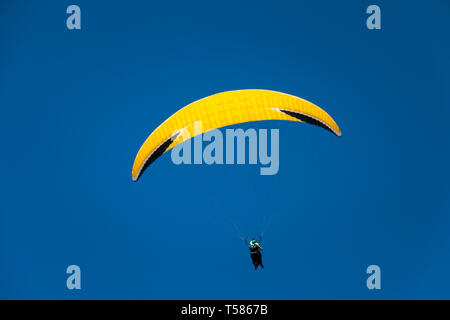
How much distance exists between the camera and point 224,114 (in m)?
12.0

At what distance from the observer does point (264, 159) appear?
1474 cm

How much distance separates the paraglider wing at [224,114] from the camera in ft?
39.0

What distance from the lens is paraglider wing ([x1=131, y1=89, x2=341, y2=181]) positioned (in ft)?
39.0
